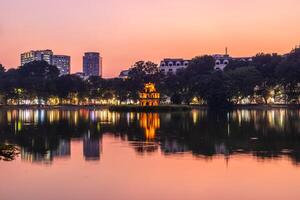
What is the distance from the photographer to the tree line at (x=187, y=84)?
106 metres

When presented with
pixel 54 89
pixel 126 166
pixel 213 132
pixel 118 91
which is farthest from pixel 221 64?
pixel 126 166

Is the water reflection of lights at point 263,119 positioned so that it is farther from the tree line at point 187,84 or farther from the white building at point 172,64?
the white building at point 172,64

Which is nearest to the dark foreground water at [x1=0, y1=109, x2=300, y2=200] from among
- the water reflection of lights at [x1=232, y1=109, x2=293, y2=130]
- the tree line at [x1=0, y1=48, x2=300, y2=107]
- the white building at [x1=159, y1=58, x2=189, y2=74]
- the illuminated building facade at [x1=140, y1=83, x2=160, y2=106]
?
the water reflection of lights at [x1=232, y1=109, x2=293, y2=130]

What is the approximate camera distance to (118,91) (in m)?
134

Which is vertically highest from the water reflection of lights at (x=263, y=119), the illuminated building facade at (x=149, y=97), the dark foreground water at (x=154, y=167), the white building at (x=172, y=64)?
the white building at (x=172, y=64)

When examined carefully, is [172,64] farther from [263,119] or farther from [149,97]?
[263,119]

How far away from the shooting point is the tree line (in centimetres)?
10625

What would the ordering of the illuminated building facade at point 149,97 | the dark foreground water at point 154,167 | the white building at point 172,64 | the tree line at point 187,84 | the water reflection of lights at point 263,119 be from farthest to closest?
1. the white building at point 172,64
2. the tree line at point 187,84
3. the illuminated building facade at point 149,97
4. the water reflection of lights at point 263,119
5. the dark foreground water at point 154,167

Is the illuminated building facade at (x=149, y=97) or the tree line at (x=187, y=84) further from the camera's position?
the tree line at (x=187, y=84)

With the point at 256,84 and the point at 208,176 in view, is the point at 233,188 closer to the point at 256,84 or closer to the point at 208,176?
the point at 208,176

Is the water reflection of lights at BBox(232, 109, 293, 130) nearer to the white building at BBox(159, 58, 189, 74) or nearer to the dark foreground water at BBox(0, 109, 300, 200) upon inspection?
the dark foreground water at BBox(0, 109, 300, 200)

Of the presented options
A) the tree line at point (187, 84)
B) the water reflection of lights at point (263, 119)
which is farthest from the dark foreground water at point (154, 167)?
the tree line at point (187, 84)

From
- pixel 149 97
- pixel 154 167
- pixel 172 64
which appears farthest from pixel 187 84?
pixel 154 167

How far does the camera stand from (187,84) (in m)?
120
